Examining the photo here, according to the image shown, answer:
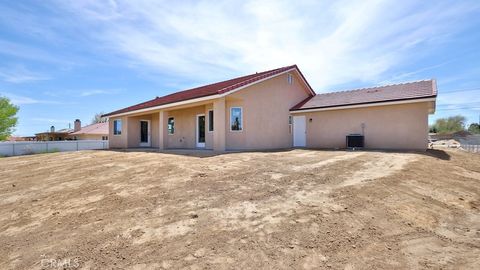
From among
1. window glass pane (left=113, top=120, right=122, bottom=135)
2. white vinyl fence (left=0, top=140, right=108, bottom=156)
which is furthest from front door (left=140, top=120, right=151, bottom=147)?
white vinyl fence (left=0, top=140, right=108, bottom=156)

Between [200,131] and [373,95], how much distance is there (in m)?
10.5

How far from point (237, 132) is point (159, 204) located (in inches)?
353

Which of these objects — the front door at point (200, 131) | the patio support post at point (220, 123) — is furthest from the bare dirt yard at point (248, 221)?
the front door at point (200, 131)

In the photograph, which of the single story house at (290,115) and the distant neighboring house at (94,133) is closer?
the single story house at (290,115)

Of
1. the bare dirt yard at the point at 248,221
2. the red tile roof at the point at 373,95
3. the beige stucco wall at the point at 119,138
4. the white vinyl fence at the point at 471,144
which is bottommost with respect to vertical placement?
the bare dirt yard at the point at 248,221

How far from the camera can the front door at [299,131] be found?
16891 mm

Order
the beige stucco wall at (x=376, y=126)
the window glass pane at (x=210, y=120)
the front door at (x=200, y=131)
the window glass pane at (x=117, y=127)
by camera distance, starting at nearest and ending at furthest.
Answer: the beige stucco wall at (x=376, y=126) < the window glass pane at (x=210, y=120) < the front door at (x=200, y=131) < the window glass pane at (x=117, y=127)

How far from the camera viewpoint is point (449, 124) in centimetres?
5897

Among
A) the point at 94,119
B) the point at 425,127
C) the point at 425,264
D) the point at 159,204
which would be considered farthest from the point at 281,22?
the point at 94,119

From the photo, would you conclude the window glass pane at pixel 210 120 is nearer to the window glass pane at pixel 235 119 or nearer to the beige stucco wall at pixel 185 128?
the beige stucco wall at pixel 185 128

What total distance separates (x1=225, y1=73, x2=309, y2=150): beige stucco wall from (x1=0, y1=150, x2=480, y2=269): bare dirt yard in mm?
6522

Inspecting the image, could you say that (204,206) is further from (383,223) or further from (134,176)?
(134,176)

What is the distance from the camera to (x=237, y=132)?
45.0ft

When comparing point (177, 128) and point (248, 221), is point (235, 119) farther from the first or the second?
point (248, 221)
